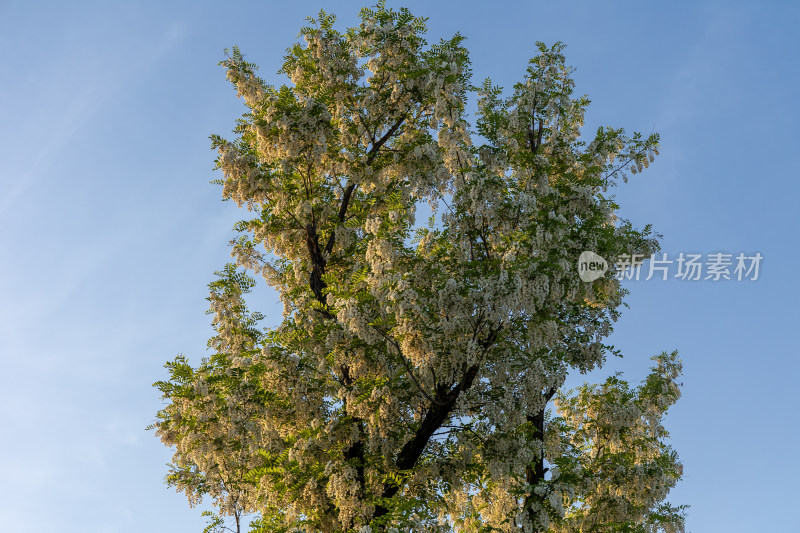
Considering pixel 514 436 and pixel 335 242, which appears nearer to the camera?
pixel 514 436

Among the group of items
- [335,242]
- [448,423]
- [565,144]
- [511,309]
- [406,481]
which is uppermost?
[565,144]

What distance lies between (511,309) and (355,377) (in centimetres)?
428

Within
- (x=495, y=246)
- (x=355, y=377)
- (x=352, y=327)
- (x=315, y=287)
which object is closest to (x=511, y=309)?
(x=495, y=246)

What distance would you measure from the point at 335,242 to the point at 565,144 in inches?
281

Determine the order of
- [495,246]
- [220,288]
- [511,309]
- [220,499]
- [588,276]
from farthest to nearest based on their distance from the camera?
[220,288] < [220,499] < [588,276] < [495,246] < [511,309]

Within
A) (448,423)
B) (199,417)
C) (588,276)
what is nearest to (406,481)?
(448,423)

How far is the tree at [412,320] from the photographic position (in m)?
14.9

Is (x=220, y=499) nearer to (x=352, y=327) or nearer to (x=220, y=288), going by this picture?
(x=220, y=288)

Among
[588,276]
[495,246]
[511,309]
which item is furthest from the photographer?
[588,276]

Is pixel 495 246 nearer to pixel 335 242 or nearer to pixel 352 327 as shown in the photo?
pixel 352 327

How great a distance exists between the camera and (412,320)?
13.9 meters

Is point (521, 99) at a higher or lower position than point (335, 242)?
higher

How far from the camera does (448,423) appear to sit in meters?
16.2

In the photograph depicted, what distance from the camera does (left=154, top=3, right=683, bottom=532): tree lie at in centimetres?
1489
